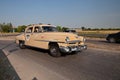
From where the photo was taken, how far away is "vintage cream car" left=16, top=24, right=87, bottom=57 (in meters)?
8.67

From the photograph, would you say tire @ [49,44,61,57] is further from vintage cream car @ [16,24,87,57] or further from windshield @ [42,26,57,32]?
windshield @ [42,26,57,32]

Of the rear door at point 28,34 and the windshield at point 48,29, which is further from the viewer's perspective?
the rear door at point 28,34

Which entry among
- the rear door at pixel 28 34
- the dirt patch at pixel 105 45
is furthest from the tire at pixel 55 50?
the dirt patch at pixel 105 45

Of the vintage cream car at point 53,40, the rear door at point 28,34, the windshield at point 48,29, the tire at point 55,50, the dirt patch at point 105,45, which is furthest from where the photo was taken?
the dirt patch at point 105,45

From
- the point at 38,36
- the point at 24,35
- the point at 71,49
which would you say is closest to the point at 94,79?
the point at 71,49

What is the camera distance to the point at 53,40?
9211 millimetres

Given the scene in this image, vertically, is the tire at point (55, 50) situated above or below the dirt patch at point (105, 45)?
above

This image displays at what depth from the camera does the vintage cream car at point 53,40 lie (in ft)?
28.5

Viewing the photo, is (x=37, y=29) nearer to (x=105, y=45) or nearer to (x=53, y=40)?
(x=53, y=40)

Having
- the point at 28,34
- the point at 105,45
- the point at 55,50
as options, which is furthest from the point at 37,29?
the point at 105,45

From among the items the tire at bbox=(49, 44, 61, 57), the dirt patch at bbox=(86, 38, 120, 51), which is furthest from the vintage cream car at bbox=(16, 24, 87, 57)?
the dirt patch at bbox=(86, 38, 120, 51)

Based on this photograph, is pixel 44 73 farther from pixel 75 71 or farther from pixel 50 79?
pixel 75 71

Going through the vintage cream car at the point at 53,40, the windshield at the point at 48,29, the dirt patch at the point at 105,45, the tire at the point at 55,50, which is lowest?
the dirt patch at the point at 105,45

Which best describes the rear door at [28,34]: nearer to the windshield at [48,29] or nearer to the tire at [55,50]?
the windshield at [48,29]
